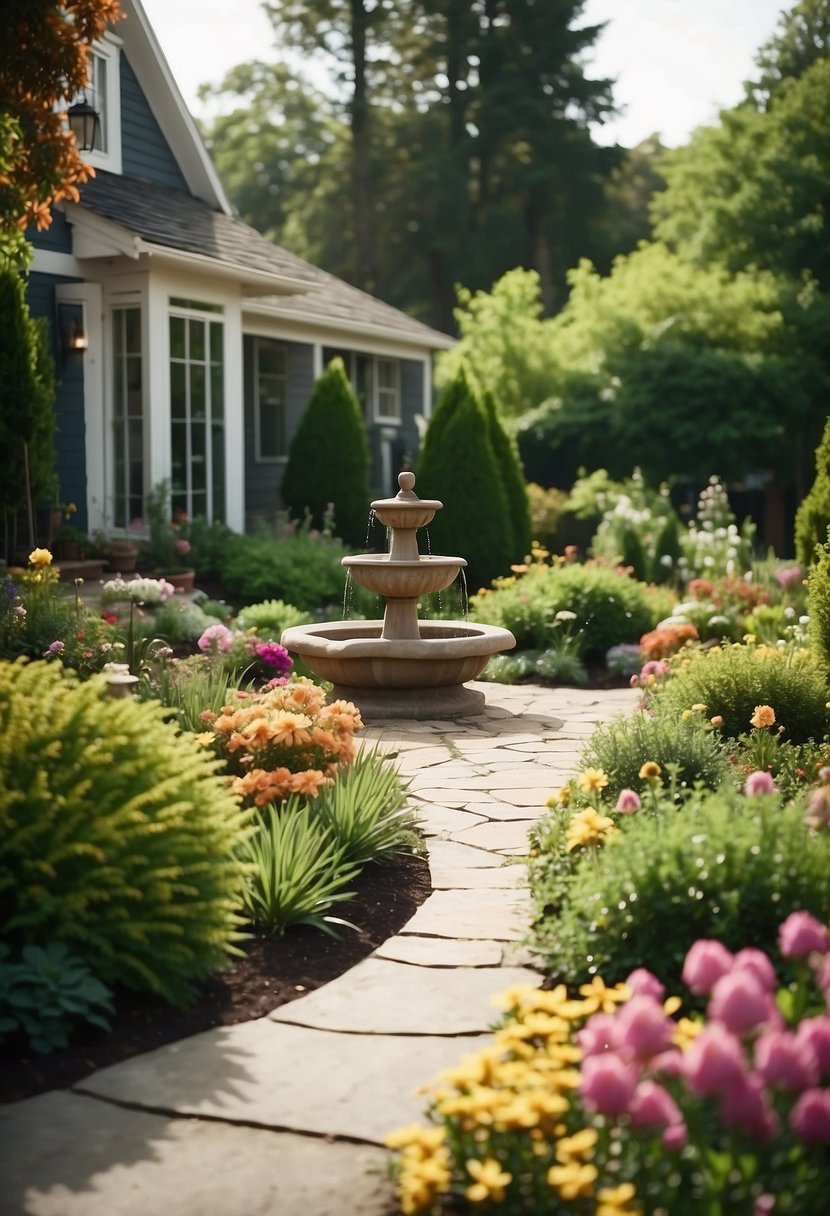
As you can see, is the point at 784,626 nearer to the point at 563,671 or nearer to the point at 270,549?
the point at 563,671

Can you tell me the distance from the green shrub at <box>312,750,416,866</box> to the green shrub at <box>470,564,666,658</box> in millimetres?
5965

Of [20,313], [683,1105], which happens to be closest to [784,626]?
[20,313]

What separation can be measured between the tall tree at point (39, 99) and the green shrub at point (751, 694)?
403 centimetres

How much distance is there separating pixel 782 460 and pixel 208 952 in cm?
2060

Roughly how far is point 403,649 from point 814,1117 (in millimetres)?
6303

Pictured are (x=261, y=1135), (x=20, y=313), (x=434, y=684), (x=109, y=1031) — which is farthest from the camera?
(x=20, y=313)

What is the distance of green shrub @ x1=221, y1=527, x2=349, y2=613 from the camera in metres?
12.8

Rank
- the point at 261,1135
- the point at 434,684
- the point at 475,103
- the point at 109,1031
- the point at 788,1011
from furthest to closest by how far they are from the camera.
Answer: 1. the point at 475,103
2. the point at 434,684
3. the point at 109,1031
4. the point at 261,1135
5. the point at 788,1011

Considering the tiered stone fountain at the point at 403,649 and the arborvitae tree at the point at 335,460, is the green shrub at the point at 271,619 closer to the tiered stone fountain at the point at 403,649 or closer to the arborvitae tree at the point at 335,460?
the tiered stone fountain at the point at 403,649

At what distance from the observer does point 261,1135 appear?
3.15m

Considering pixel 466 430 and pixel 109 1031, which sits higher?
pixel 466 430

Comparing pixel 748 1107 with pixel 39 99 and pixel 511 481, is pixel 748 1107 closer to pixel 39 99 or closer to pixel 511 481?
pixel 39 99

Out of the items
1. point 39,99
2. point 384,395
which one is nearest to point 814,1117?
point 39,99

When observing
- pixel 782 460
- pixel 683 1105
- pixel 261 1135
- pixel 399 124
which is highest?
pixel 399 124
